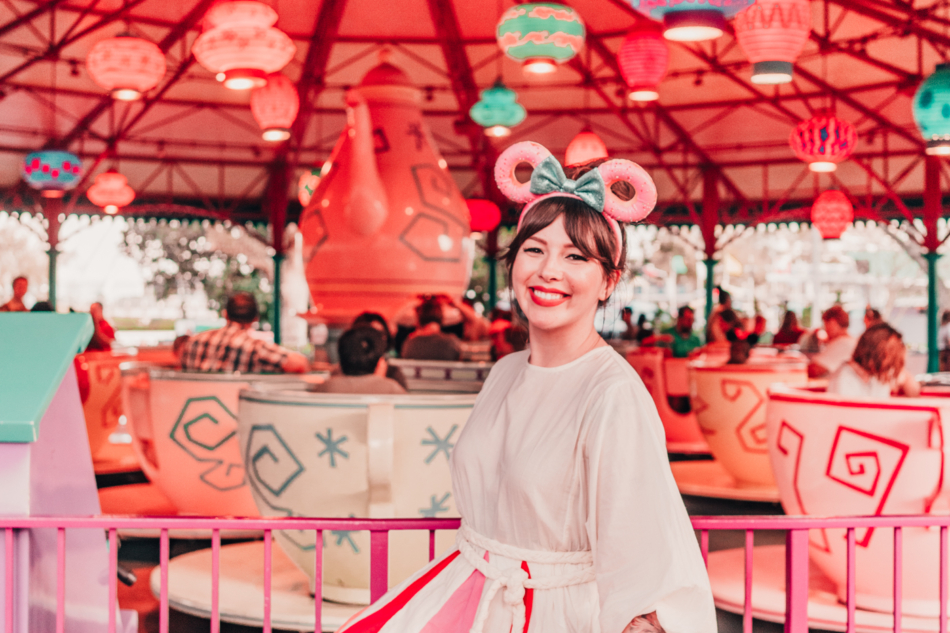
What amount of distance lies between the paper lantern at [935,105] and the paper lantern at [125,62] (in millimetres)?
3973

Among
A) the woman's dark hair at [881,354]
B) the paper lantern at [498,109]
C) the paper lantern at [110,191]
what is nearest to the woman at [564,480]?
the woman's dark hair at [881,354]

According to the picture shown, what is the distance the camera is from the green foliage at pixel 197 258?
15.2 meters

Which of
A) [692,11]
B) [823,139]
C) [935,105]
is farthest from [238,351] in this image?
[823,139]

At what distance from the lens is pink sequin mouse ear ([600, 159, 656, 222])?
1.19m

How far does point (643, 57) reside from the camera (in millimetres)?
5500

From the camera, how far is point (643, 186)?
3.90 ft

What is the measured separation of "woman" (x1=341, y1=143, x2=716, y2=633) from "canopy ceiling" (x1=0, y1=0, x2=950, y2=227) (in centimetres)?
705

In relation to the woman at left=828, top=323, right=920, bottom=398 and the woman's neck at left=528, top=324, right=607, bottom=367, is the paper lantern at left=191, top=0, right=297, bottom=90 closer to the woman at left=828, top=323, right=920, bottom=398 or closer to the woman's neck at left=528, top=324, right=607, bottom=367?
the woman at left=828, top=323, right=920, bottom=398

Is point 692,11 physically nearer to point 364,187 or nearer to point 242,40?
point 364,187

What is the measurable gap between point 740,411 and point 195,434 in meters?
2.65

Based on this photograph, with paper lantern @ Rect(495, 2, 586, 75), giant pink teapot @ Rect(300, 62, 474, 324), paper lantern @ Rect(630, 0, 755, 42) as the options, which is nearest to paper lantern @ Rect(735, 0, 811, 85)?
paper lantern @ Rect(495, 2, 586, 75)

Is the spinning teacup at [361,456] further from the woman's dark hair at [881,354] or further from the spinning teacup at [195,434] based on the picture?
the woman's dark hair at [881,354]

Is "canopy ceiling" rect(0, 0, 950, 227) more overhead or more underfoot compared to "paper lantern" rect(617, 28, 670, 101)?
more overhead

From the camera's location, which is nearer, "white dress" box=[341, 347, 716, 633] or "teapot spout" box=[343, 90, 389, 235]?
"white dress" box=[341, 347, 716, 633]
